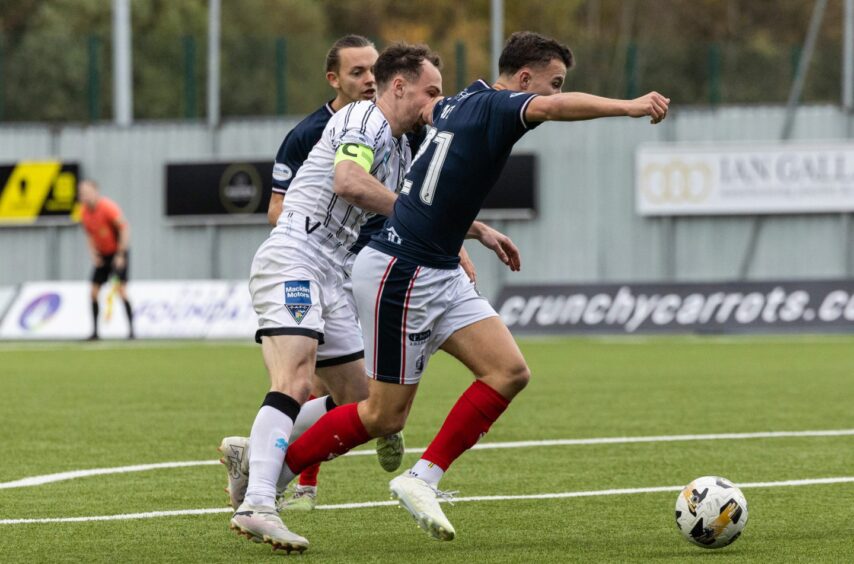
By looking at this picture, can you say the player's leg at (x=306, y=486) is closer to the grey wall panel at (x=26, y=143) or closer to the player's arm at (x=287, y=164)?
the player's arm at (x=287, y=164)

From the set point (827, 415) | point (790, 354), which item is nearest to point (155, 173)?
point (790, 354)

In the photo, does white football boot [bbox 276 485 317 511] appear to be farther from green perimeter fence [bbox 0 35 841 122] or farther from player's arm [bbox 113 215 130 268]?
green perimeter fence [bbox 0 35 841 122]

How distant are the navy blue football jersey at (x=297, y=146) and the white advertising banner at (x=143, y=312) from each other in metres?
16.4

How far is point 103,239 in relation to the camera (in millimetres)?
23062

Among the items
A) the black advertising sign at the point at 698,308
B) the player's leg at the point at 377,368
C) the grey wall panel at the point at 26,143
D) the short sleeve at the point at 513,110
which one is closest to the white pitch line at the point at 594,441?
the player's leg at the point at 377,368

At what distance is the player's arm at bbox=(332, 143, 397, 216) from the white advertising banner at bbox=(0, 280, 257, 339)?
17547 millimetres

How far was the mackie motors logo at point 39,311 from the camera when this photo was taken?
979 inches

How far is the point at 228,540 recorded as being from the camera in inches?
255

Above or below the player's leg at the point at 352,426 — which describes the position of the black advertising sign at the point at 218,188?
below

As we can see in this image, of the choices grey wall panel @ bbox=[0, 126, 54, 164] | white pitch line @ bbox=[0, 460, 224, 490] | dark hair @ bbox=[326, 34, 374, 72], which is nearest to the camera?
dark hair @ bbox=[326, 34, 374, 72]

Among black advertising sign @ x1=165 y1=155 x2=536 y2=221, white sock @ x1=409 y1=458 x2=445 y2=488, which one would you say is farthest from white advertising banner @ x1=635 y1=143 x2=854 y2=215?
white sock @ x1=409 y1=458 x2=445 y2=488

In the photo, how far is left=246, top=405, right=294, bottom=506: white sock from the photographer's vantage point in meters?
6.32

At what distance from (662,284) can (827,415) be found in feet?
41.7

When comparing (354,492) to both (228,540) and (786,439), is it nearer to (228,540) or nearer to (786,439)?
(228,540)
